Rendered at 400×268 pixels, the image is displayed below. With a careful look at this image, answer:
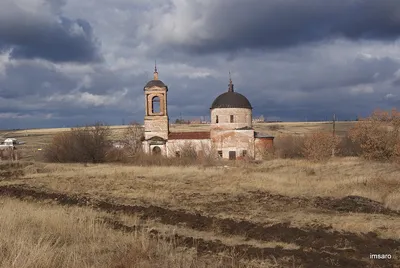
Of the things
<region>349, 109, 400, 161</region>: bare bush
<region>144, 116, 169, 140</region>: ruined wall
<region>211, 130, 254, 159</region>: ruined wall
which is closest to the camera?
<region>349, 109, 400, 161</region>: bare bush

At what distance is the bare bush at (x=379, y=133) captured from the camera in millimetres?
35656

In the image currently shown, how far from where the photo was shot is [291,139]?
208 feet

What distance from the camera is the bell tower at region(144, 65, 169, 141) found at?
4888cm

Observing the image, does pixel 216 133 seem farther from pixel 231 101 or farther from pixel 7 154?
pixel 7 154

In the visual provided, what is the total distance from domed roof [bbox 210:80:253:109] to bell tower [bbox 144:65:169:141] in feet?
19.6

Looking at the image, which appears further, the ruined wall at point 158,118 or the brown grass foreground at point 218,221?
the ruined wall at point 158,118

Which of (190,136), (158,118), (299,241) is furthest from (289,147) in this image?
(299,241)

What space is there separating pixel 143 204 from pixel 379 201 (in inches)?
379

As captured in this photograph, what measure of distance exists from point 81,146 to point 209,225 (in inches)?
1520

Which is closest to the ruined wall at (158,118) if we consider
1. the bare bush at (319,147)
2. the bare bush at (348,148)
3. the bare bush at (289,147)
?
the bare bush at (289,147)

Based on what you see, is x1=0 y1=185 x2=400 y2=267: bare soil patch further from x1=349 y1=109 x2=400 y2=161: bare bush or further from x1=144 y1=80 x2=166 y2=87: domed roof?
x1=144 y1=80 x2=166 y2=87: domed roof

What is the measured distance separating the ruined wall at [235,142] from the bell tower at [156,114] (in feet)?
Result: 22.0

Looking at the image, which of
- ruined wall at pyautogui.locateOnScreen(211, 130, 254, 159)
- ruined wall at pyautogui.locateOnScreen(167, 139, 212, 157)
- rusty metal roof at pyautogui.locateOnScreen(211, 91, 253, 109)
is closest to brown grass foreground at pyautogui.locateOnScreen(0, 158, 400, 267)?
ruined wall at pyautogui.locateOnScreen(211, 130, 254, 159)

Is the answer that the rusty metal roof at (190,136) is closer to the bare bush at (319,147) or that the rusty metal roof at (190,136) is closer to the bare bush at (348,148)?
the bare bush at (319,147)
